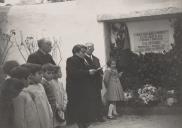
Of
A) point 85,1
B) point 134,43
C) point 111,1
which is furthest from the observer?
point 134,43

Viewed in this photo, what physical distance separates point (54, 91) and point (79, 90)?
0.43 meters

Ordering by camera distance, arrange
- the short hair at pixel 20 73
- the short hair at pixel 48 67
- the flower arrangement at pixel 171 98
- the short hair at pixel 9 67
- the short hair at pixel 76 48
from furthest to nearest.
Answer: the short hair at pixel 76 48
the flower arrangement at pixel 171 98
the short hair at pixel 48 67
the short hair at pixel 9 67
the short hair at pixel 20 73

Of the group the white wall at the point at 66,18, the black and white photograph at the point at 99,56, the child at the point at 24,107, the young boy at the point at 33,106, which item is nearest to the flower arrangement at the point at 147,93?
the black and white photograph at the point at 99,56

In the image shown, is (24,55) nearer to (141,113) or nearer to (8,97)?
(8,97)

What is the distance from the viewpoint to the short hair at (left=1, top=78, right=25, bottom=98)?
203cm

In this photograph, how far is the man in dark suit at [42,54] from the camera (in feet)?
8.58

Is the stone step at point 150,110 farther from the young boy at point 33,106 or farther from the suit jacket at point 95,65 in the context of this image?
the young boy at point 33,106

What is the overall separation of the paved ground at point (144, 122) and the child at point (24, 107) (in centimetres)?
81

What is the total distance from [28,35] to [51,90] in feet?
1.08

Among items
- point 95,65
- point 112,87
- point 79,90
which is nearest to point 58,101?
point 79,90

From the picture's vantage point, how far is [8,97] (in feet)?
6.64

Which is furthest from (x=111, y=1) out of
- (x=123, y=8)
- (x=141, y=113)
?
(x=141, y=113)

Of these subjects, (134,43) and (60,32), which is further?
(134,43)

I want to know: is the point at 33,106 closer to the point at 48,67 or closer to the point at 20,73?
the point at 20,73
